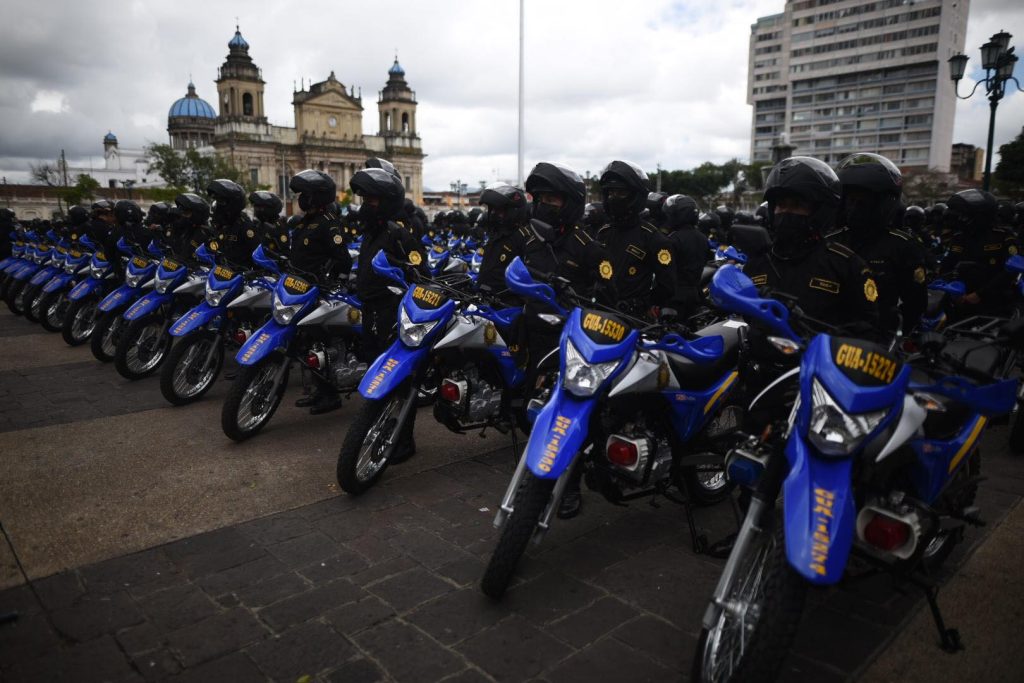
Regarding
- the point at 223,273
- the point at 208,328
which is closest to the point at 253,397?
the point at 208,328

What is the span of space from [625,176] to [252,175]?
9185 cm

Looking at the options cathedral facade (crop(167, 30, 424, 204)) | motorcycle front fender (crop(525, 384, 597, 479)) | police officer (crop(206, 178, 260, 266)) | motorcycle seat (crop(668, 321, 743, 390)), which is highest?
cathedral facade (crop(167, 30, 424, 204))

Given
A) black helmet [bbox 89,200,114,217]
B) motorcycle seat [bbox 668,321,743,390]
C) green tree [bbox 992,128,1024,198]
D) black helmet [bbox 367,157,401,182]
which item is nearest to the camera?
motorcycle seat [bbox 668,321,743,390]

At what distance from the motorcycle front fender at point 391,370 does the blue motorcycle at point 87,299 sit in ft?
20.5

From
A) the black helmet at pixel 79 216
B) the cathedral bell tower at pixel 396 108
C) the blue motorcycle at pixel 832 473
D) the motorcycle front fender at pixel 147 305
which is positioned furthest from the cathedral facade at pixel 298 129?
the blue motorcycle at pixel 832 473

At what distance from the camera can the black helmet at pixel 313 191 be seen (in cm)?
602

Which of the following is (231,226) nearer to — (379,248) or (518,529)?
(379,248)

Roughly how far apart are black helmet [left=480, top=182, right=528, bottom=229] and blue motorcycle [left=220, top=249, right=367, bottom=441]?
4.37ft

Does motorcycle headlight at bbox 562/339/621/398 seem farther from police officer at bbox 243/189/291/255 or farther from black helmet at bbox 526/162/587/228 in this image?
police officer at bbox 243/189/291/255

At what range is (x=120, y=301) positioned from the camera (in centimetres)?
746

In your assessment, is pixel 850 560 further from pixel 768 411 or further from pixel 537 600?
pixel 537 600

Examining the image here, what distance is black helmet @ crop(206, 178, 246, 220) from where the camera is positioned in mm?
7238

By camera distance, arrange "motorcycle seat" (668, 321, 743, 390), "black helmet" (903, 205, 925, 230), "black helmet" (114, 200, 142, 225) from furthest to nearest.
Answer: "black helmet" (903, 205, 925, 230)
"black helmet" (114, 200, 142, 225)
"motorcycle seat" (668, 321, 743, 390)

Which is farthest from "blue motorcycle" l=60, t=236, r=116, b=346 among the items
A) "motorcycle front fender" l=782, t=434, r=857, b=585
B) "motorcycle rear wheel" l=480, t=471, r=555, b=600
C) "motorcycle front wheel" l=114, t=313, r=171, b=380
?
"motorcycle front fender" l=782, t=434, r=857, b=585
